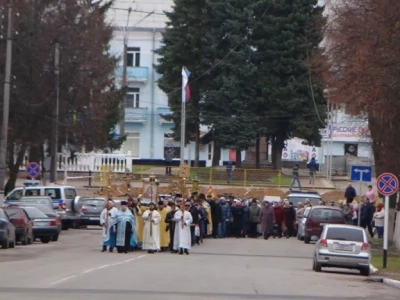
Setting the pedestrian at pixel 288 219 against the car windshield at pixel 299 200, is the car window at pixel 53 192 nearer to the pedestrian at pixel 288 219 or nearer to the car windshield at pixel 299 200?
the pedestrian at pixel 288 219

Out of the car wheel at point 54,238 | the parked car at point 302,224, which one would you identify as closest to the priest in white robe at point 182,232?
the car wheel at point 54,238

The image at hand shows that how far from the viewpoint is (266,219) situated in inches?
1858

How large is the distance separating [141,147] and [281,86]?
22.1 meters

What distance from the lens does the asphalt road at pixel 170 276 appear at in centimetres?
1959

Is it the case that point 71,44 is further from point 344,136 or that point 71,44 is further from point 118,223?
point 344,136

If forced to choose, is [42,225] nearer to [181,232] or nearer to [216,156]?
[181,232]

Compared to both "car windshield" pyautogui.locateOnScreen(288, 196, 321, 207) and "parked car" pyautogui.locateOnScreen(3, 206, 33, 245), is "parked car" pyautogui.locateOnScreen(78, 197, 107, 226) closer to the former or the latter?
"car windshield" pyautogui.locateOnScreen(288, 196, 321, 207)

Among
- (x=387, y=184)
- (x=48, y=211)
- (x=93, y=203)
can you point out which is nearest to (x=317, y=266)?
(x=387, y=184)

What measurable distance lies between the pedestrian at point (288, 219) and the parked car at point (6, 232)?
16206 mm

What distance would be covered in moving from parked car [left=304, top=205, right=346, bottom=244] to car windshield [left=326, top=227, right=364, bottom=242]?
13.4 metres

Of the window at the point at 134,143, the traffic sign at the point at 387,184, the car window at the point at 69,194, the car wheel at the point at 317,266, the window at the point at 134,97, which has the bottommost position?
the car wheel at the point at 317,266

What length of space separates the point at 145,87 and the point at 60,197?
1645 inches

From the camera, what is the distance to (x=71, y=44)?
53406mm

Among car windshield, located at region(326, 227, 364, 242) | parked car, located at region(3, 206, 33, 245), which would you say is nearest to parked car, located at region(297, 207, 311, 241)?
parked car, located at region(3, 206, 33, 245)
